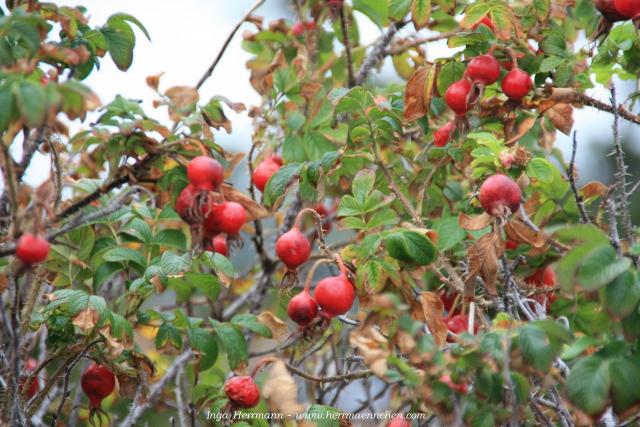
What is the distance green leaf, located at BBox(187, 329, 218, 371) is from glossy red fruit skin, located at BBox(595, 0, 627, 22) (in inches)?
52.7

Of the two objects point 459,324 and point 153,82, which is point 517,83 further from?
point 153,82

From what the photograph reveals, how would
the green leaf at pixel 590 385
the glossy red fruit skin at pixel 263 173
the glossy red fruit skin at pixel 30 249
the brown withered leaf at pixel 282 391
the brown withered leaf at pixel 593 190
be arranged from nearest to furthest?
the green leaf at pixel 590 385, the glossy red fruit skin at pixel 30 249, the brown withered leaf at pixel 282 391, the brown withered leaf at pixel 593 190, the glossy red fruit skin at pixel 263 173

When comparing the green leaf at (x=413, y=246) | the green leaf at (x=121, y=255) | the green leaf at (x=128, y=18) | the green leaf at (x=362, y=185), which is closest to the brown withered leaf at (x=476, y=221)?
the green leaf at (x=413, y=246)

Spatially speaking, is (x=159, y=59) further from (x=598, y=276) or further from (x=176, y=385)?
(x=598, y=276)

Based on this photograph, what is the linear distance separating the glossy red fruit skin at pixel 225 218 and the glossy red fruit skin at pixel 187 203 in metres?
0.04

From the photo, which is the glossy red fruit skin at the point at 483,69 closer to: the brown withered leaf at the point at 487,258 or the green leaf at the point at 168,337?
the brown withered leaf at the point at 487,258

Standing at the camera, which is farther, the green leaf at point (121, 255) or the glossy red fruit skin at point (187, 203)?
the green leaf at point (121, 255)

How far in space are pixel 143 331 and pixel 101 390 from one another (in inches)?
38.7

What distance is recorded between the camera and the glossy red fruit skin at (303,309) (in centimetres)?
198

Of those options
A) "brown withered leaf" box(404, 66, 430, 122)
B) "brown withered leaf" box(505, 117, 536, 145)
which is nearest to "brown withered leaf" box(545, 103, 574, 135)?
"brown withered leaf" box(505, 117, 536, 145)

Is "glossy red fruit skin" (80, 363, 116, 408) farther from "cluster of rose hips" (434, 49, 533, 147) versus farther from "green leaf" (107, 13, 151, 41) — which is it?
"cluster of rose hips" (434, 49, 533, 147)

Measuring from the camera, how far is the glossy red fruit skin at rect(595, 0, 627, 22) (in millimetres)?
2205

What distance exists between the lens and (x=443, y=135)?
243cm

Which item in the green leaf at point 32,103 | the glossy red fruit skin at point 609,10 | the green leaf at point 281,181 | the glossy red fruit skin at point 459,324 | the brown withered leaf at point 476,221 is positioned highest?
the green leaf at point 32,103
